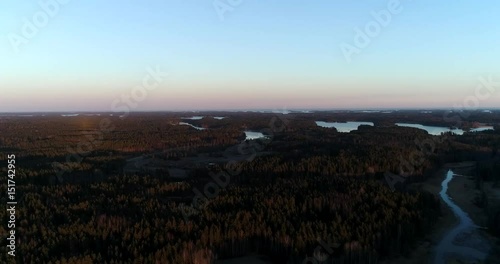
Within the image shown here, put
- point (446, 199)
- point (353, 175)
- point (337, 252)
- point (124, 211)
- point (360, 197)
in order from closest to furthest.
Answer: point (337, 252) → point (124, 211) → point (360, 197) → point (446, 199) → point (353, 175)

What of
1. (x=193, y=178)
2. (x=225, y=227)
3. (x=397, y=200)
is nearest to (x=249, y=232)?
(x=225, y=227)

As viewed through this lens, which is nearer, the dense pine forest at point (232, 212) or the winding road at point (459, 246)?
the dense pine forest at point (232, 212)

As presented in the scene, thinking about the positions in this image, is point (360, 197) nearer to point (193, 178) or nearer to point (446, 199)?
point (446, 199)

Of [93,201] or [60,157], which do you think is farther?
[60,157]

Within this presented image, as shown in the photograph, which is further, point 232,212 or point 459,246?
point 232,212

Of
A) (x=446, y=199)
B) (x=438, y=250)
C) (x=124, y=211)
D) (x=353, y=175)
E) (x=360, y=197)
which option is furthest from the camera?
(x=353, y=175)

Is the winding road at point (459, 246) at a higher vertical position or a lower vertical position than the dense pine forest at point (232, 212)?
lower

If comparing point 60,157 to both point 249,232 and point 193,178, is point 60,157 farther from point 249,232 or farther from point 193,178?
point 249,232

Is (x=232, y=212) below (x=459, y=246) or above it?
above

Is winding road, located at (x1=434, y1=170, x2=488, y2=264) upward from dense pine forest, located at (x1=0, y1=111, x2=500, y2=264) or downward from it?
downward

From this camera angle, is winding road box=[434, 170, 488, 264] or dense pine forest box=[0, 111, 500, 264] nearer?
dense pine forest box=[0, 111, 500, 264]
